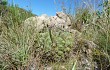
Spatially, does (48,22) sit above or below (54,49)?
above

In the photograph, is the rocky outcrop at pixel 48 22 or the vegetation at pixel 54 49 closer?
the vegetation at pixel 54 49

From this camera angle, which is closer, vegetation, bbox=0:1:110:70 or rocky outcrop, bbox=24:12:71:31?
vegetation, bbox=0:1:110:70

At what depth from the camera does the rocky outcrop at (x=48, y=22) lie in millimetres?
5159

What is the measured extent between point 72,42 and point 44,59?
64 cm

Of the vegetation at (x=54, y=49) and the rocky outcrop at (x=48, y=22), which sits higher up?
the rocky outcrop at (x=48, y=22)

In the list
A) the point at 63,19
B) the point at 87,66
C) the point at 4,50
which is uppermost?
the point at 63,19

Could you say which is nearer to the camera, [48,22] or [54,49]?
[54,49]

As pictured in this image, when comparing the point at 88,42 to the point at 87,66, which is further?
the point at 88,42

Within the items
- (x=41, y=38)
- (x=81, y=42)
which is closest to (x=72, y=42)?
(x=81, y=42)

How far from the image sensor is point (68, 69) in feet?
12.4

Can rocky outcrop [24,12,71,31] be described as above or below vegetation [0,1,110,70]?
above

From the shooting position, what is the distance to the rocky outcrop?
5159 millimetres

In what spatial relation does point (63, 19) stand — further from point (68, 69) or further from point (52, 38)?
point (68, 69)

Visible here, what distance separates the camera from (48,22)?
593 centimetres
